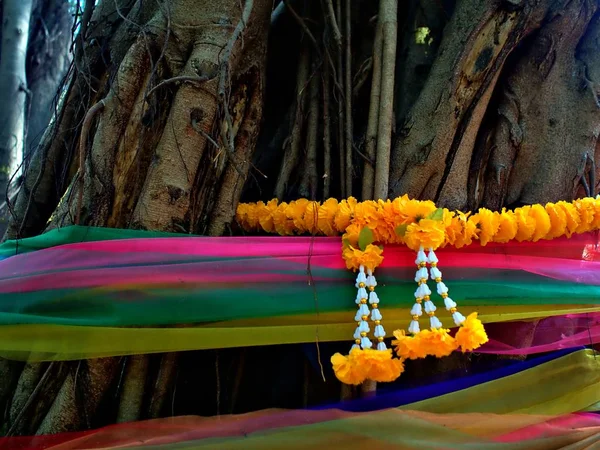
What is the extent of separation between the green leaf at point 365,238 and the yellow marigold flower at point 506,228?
0.34 metres

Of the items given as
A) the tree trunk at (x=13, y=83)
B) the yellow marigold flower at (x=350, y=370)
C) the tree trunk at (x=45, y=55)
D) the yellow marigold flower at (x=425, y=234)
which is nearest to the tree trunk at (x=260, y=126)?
the yellow marigold flower at (x=425, y=234)

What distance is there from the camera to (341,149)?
174cm

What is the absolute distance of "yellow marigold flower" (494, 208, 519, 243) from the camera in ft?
4.54

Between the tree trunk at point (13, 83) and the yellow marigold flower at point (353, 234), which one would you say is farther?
the tree trunk at point (13, 83)

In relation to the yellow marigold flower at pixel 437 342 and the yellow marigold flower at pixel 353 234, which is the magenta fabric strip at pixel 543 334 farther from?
the yellow marigold flower at pixel 353 234

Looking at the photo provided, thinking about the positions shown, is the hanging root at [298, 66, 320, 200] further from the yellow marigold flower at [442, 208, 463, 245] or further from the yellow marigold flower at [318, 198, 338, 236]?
the yellow marigold flower at [442, 208, 463, 245]

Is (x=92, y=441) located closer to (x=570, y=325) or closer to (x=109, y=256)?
(x=109, y=256)

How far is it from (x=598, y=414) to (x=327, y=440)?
0.79 meters

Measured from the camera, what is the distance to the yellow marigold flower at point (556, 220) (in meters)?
1.45

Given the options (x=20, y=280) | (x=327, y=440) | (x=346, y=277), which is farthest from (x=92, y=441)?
(x=346, y=277)

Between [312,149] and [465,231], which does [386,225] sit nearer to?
[465,231]

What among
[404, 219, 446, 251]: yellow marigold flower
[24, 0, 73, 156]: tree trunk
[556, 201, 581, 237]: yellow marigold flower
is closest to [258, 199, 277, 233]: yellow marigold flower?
[404, 219, 446, 251]: yellow marigold flower

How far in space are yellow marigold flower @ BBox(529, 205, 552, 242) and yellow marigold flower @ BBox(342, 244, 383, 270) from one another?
442mm

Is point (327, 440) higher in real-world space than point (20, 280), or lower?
lower
